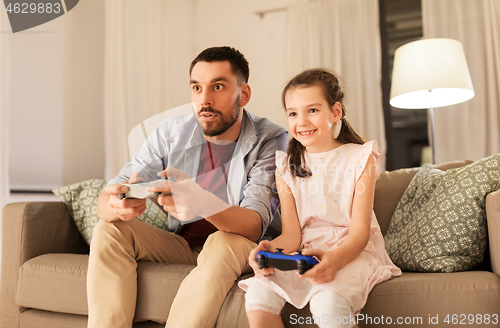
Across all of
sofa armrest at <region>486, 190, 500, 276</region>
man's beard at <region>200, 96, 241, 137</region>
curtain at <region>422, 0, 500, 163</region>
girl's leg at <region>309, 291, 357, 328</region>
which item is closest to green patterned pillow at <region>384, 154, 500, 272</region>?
sofa armrest at <region>486, 190, 500, 276</region>

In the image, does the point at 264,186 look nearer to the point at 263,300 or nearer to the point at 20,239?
the point at 263,300

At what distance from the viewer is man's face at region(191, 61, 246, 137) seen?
77cm

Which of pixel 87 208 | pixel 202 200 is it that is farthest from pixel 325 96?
pixel 87 208

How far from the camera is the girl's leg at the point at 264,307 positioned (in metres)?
0.72

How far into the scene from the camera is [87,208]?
1.32 m

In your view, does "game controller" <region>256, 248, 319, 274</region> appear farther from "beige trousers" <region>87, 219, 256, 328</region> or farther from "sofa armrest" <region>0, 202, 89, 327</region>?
"sofa armrest" <region>0, 202, 89, 327</region>

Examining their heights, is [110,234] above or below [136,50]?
below

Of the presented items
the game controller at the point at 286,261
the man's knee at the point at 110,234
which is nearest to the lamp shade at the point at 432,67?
the game controller at the point at 286,261

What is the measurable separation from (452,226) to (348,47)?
1.94m

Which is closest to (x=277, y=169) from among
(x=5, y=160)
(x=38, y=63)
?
(x=5, y=160)

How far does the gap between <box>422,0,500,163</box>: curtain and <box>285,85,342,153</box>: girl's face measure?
1.69m

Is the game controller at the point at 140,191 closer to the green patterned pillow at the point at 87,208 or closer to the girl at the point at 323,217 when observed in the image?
the girl at the point at 323,217

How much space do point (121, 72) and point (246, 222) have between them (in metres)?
0.71

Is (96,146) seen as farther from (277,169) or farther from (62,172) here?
(277,169)
